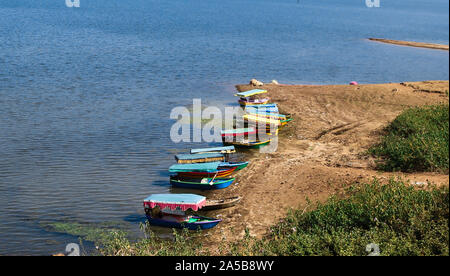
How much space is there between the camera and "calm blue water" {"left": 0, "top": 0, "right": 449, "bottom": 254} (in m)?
22.4

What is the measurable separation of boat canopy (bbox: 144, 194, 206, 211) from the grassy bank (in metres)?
3.04

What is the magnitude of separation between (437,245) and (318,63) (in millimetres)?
56199

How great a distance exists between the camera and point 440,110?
25.2m

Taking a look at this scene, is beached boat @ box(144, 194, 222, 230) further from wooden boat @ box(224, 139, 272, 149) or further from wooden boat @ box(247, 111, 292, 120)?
wooden boat @ box(247, 111, 292, 120)

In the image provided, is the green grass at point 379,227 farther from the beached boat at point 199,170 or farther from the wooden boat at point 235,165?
the wooden boat at point 235,165

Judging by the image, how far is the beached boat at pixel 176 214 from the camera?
19469 millimetres

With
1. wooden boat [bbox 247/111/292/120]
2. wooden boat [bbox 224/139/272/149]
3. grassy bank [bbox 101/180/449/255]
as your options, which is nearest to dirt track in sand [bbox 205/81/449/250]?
wooden boat [bbox 224/139/272/149]

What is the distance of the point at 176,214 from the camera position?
19.9 meters

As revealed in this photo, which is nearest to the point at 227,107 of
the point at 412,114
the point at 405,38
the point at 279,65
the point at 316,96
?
the point at 316,96

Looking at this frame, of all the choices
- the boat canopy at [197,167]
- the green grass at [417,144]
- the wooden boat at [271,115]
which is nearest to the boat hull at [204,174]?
the boat canopy at [197,167]

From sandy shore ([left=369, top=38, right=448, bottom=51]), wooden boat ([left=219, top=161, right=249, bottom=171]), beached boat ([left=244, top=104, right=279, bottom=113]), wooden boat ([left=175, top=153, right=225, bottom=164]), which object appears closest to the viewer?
wooden boat ([left=219, top=161, right=249, bottom=171])

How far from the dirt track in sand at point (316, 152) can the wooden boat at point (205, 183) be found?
0.33 m

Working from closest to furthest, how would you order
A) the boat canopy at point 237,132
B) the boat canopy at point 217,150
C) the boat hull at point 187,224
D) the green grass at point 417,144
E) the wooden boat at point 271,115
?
the boat hull at point 187,224, the green grass at point 417,144, the boat canopy at point 217,150, the boat canopy at point 237,132, the wooden boat at point 271,115

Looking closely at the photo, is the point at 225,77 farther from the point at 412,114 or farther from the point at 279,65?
the point at 412,114
